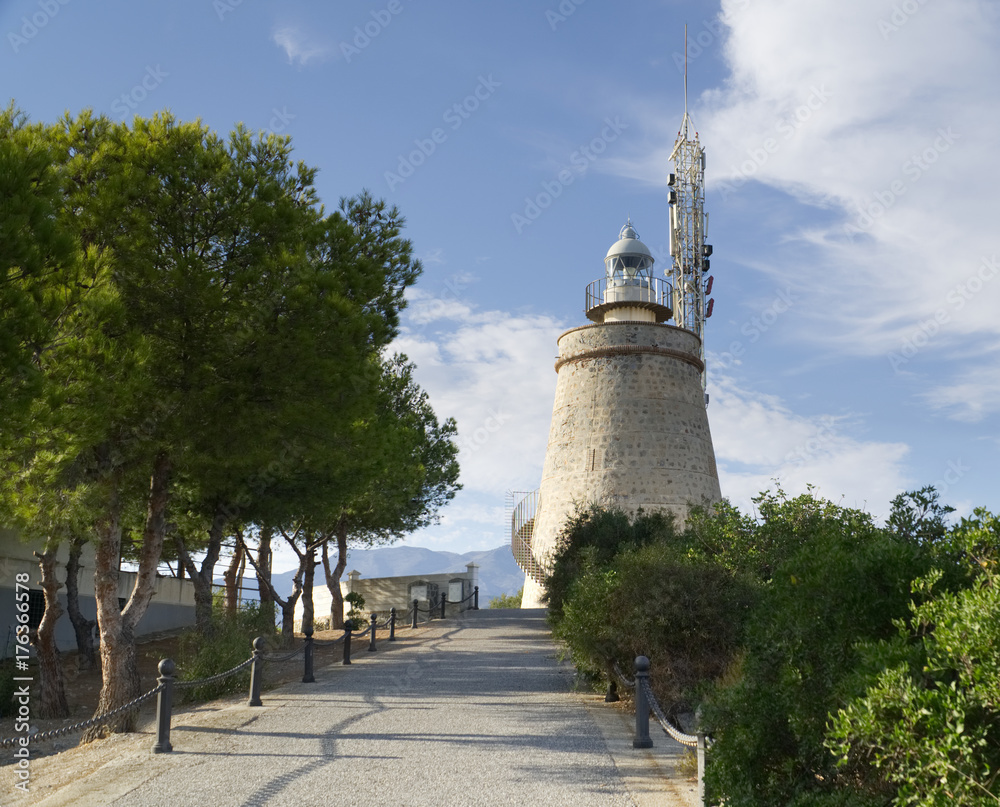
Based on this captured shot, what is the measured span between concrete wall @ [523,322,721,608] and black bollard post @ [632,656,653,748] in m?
18.6

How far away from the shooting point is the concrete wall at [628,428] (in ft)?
91.7

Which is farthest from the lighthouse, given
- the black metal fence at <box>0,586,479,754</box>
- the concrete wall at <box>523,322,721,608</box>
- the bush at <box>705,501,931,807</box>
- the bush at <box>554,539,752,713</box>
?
the bush at <box>705,501,931,807</box>

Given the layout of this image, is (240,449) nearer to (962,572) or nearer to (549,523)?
(962,572)

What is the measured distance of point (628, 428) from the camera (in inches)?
1118

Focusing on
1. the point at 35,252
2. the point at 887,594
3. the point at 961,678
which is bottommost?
the point at 961,678

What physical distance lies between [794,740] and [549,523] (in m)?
24.9

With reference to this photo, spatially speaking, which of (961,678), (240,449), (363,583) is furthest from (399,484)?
(961,678)

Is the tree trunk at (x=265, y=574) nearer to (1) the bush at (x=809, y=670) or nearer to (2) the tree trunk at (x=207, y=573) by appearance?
(2) the tree trunk at (x=207, y=573)

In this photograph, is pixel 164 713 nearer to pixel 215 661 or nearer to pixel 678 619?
pixel 215 661

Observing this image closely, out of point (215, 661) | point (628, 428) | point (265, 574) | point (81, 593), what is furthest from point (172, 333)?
point (628, 428)

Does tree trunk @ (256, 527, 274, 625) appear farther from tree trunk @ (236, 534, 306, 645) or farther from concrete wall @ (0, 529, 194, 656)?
concrete wall @ (0, 529, 194, 656)

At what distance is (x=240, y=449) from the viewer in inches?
443

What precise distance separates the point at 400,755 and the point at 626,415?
21453 millimetres

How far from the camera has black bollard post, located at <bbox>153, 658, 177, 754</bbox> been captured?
27.1ft
